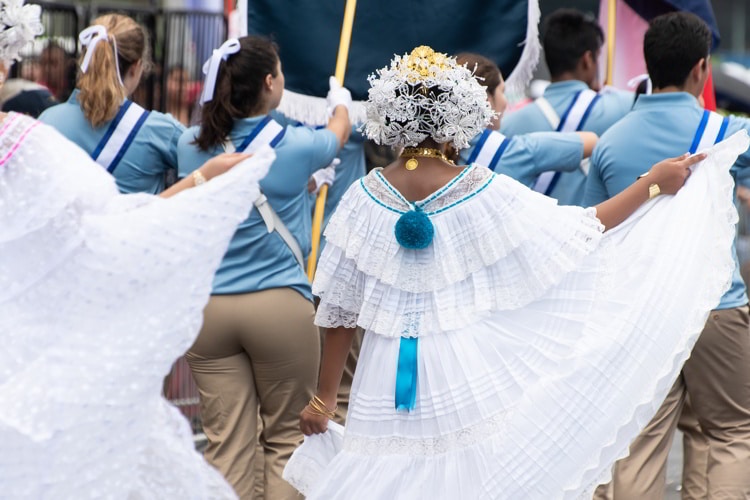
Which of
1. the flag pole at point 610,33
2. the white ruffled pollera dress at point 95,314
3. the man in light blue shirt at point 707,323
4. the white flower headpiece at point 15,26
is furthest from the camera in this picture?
the flag pole at point 610,33

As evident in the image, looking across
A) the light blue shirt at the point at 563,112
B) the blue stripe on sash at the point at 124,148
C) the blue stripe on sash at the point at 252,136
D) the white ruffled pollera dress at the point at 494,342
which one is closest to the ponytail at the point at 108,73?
the blue stripe on sash at the point at 124,148

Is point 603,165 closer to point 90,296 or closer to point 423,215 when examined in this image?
point 423,215

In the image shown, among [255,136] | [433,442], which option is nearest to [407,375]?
[433,442]

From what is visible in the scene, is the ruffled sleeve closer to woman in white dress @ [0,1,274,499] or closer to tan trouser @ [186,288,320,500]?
woman in white dress @ [0,1,274,499]

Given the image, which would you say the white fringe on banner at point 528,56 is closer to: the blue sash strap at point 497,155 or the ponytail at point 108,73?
the blue sash strap at point 497,155

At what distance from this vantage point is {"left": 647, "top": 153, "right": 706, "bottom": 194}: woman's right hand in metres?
4.24

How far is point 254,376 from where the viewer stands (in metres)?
4.92

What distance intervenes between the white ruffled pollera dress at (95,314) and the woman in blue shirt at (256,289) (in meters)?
1.27

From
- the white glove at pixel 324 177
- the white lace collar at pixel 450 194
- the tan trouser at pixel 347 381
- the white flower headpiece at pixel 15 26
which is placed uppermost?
the white flower headpiece at pixel 15 26

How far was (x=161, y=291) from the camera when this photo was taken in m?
3.33

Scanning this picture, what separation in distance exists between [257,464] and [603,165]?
7.31ft

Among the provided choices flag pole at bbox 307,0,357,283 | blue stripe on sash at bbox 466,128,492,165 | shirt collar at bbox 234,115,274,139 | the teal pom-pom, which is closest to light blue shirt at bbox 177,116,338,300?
shirt collar at bbox 234,115,274,139

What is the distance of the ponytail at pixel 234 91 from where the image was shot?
4.69 metres

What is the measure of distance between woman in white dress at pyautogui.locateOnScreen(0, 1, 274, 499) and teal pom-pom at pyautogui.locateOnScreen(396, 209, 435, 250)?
600 mm
